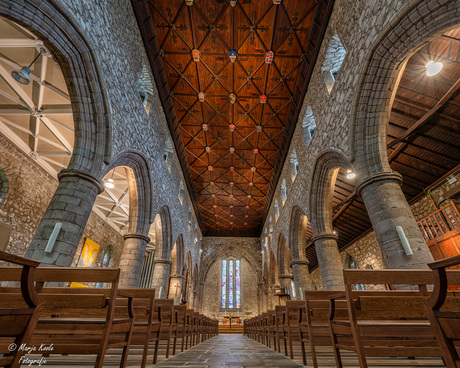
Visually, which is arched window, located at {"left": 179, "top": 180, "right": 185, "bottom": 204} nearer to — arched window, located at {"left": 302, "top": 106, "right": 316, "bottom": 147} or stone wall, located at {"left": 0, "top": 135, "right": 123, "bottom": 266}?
stone wall, located at {"left": 0, "top": 135, "right": 123, "bottom": 266}

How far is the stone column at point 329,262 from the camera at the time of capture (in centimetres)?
643

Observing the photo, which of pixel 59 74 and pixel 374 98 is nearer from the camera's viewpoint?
pixel 374 98

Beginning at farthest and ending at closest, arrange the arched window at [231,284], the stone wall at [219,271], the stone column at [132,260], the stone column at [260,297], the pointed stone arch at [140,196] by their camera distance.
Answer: the arched window at [231,284]
the stone wall at [219,271]
the stone column at [260,297]
the pointed stone arch at [140,196]
the stone column at [132,260]

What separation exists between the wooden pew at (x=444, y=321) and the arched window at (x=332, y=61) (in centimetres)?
663

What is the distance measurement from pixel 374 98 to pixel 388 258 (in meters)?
3.24

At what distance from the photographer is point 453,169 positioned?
758 centimetres

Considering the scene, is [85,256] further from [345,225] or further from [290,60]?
[345,225]

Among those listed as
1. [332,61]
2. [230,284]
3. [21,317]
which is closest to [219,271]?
[230,284]

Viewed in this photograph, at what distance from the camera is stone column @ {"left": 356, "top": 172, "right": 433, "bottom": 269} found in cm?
379

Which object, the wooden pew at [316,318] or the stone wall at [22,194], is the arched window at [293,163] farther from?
the stone wall at [22,194]

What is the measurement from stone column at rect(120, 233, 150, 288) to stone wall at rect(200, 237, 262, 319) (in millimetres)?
13088

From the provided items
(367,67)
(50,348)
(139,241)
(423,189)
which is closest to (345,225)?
(423,189)

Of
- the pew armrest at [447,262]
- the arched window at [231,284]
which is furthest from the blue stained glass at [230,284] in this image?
the pew armrest at [447,262]

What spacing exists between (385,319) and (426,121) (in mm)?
6534
